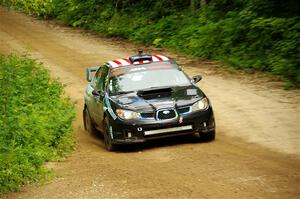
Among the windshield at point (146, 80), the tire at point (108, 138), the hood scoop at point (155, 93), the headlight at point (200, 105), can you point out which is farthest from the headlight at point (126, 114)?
the headlight at point (200, 105)

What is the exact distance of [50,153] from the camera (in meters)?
11.7

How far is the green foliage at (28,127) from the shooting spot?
1004 centimetres

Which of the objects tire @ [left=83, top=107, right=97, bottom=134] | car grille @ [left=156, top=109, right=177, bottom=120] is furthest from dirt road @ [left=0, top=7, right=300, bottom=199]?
car grille @ [left=156, top=109, right=177, bottom=120]

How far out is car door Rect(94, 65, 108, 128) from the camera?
44.7 ft

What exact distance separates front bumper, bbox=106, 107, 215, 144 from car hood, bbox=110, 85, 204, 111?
268 millimetres

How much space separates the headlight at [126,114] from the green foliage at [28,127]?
1187mm

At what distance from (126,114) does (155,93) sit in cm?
85

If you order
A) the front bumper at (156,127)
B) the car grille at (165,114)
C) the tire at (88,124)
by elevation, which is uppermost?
the car grille at (165,114)

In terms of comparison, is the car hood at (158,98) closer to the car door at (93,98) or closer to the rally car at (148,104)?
the rally car at (148,104)

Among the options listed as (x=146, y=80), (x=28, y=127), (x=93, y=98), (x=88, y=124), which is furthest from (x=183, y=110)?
(x=88, y=124)

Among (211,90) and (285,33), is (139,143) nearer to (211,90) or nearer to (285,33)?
(211,90)

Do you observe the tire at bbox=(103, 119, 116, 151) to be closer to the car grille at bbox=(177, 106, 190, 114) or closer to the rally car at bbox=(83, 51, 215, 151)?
the rally car at bbox=(83, 51, 215, 151)

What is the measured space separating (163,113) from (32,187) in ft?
11.5

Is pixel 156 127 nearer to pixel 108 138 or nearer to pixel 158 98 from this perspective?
pixel 158 98
